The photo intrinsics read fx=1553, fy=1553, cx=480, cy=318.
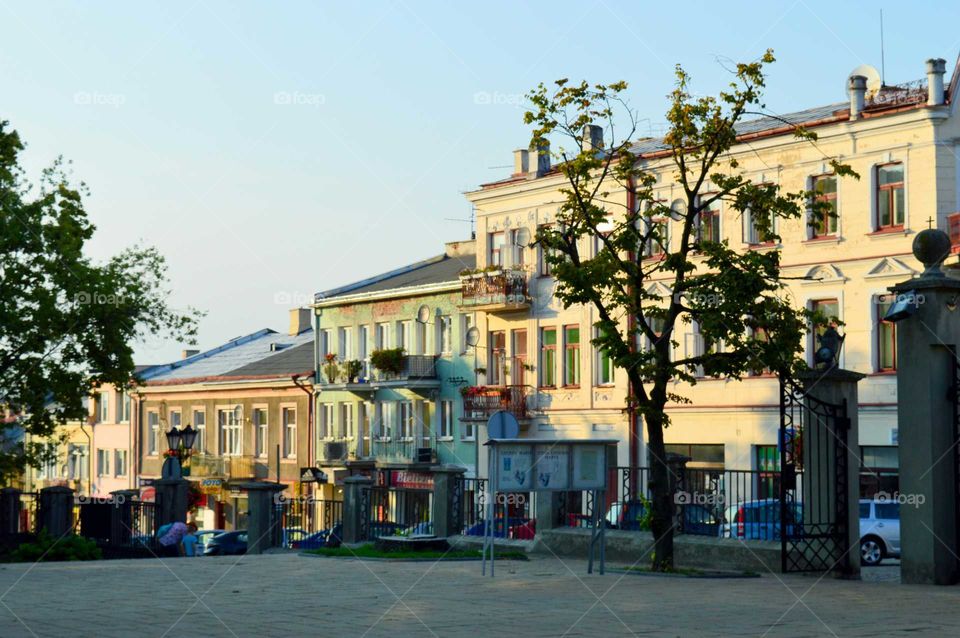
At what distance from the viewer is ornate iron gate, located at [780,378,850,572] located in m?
19.7

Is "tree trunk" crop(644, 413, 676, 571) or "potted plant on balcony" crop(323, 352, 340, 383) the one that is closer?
"tree trunk" crop(644, 413, 676, 571)

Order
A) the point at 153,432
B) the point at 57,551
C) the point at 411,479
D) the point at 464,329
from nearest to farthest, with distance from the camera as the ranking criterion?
the point at 57,551, the point at 464,329, the point at 411,479, the point at 153,432

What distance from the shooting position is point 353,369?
206ft

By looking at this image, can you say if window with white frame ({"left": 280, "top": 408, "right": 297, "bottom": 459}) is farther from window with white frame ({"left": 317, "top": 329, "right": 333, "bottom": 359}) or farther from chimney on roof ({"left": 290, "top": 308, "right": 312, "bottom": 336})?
chimney on roof ({"left": 290, "top": 308, "right": 312, "bottom": 336})

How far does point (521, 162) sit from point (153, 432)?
95.7ft

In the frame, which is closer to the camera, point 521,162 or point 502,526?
point 502,526

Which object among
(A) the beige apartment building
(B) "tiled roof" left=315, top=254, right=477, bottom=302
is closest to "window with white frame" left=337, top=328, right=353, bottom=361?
(B) "tiled roof" left=315, top=254, right=477, bottom=302

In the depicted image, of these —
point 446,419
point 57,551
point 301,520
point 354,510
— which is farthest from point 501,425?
point 446,419

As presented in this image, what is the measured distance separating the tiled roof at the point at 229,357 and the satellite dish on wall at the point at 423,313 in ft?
49.2

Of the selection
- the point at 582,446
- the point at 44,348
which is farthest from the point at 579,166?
the point at 44,348

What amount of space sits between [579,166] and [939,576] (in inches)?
274

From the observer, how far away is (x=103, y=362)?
40.7 meters

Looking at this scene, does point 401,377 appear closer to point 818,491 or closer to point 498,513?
point 498,513

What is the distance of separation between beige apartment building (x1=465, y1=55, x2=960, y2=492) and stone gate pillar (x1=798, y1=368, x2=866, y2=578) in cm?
1726
